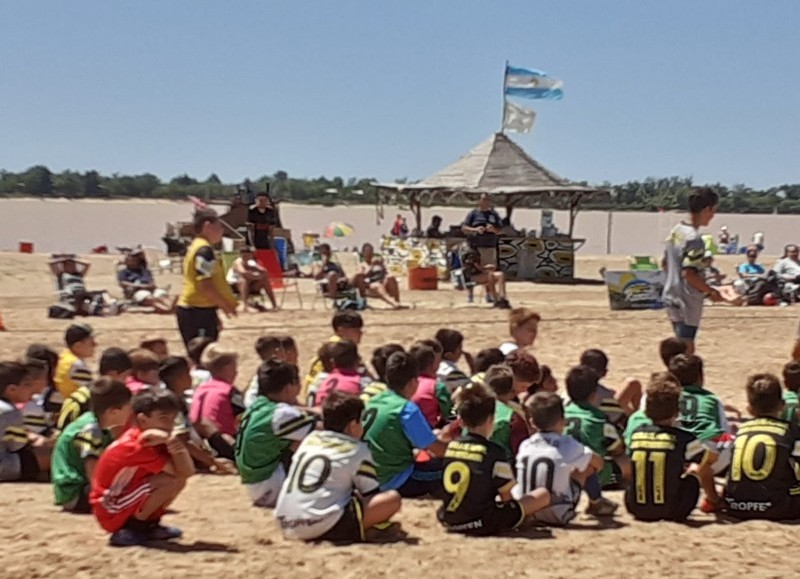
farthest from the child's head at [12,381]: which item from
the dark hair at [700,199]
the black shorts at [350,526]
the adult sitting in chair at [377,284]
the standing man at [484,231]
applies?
the standing man at [484,231]

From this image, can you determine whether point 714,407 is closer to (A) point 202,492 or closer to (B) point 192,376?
(A) point 202,492

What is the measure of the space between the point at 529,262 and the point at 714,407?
19.2 metres

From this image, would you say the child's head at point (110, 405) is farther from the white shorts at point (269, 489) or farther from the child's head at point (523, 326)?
the child's head at point (523, 326)

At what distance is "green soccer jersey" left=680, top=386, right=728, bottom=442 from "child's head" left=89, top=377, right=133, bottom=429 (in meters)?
3.05

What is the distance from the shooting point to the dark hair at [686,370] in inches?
255

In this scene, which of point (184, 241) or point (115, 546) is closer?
point (115, 546)

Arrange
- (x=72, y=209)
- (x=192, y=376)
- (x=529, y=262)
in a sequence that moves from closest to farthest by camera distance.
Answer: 1. (x=192, y=376)
2. (x=529, y=262)
3. (x=72, y=209)

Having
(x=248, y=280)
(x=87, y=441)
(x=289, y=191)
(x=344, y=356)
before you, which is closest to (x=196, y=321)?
(x=344, y=356)

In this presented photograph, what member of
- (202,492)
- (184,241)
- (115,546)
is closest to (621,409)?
(202,492)

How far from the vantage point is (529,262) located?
83.4 feet

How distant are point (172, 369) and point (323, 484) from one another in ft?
6.76

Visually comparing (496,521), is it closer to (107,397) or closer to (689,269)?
(107,397)

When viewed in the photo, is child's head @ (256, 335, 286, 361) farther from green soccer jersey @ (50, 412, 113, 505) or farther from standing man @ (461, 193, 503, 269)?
standing man @ (461, 193, 503, 269)

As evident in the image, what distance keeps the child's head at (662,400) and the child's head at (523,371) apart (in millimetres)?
1216
